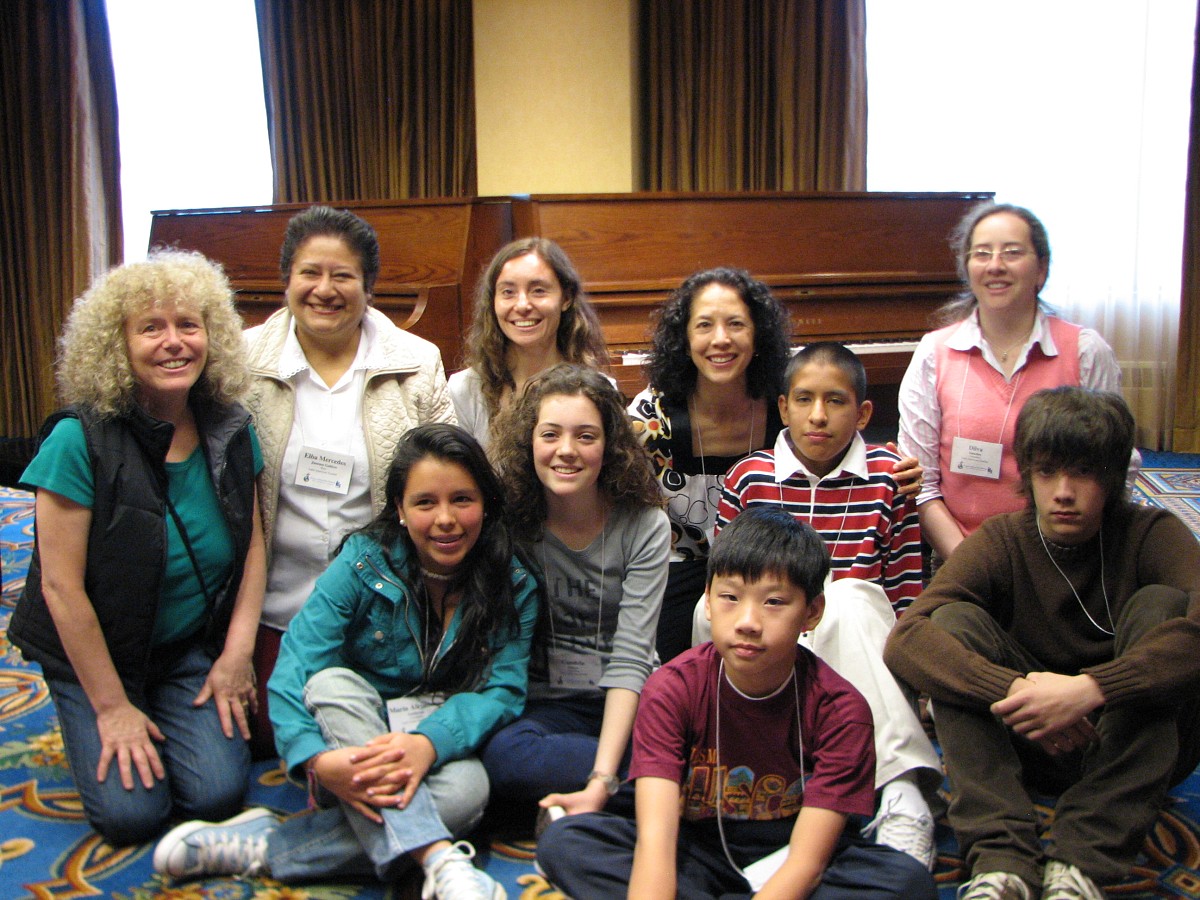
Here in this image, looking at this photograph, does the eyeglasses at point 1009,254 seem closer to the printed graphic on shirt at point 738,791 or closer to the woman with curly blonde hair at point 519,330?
the woman with curly blonde hair at point 519,330

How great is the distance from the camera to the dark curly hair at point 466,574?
179 centimetres

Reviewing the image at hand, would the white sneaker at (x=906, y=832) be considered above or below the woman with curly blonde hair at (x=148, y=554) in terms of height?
below

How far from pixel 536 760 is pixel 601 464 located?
1.82 feet

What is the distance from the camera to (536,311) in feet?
7.63

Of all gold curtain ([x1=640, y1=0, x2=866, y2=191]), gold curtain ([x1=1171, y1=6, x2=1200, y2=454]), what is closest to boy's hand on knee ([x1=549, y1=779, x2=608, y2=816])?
gold curtain ([x1=640, y1=0, x2=866, y2=191])

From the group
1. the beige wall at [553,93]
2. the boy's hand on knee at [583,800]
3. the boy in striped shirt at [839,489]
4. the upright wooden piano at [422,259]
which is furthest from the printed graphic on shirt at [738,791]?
the beige wall at [553,93]

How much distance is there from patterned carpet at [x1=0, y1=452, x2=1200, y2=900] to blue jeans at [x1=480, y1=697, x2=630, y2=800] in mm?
112

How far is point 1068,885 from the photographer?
1.44m

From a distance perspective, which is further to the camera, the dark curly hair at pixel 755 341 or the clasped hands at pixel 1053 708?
the dark curly hair at pixel 755 341

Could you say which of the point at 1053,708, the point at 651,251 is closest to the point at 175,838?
the point at 1053,708

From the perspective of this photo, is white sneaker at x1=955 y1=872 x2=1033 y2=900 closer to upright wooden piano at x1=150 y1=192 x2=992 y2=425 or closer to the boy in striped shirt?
the boy in striped shirt

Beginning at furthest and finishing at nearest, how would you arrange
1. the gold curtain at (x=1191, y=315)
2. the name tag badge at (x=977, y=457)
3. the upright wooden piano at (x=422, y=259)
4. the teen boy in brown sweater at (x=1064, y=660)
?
the gold curtain at (x=1191, y=315)
the upright wooden piano at (x=422, y=259)
the name tag badge at (x=977, y=457)
the teen boy in brown sweater at (x=1064, y=660)

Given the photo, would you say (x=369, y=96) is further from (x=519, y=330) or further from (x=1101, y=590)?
(x=1101, y=590)

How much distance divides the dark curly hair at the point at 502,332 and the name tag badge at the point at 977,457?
0.86m
